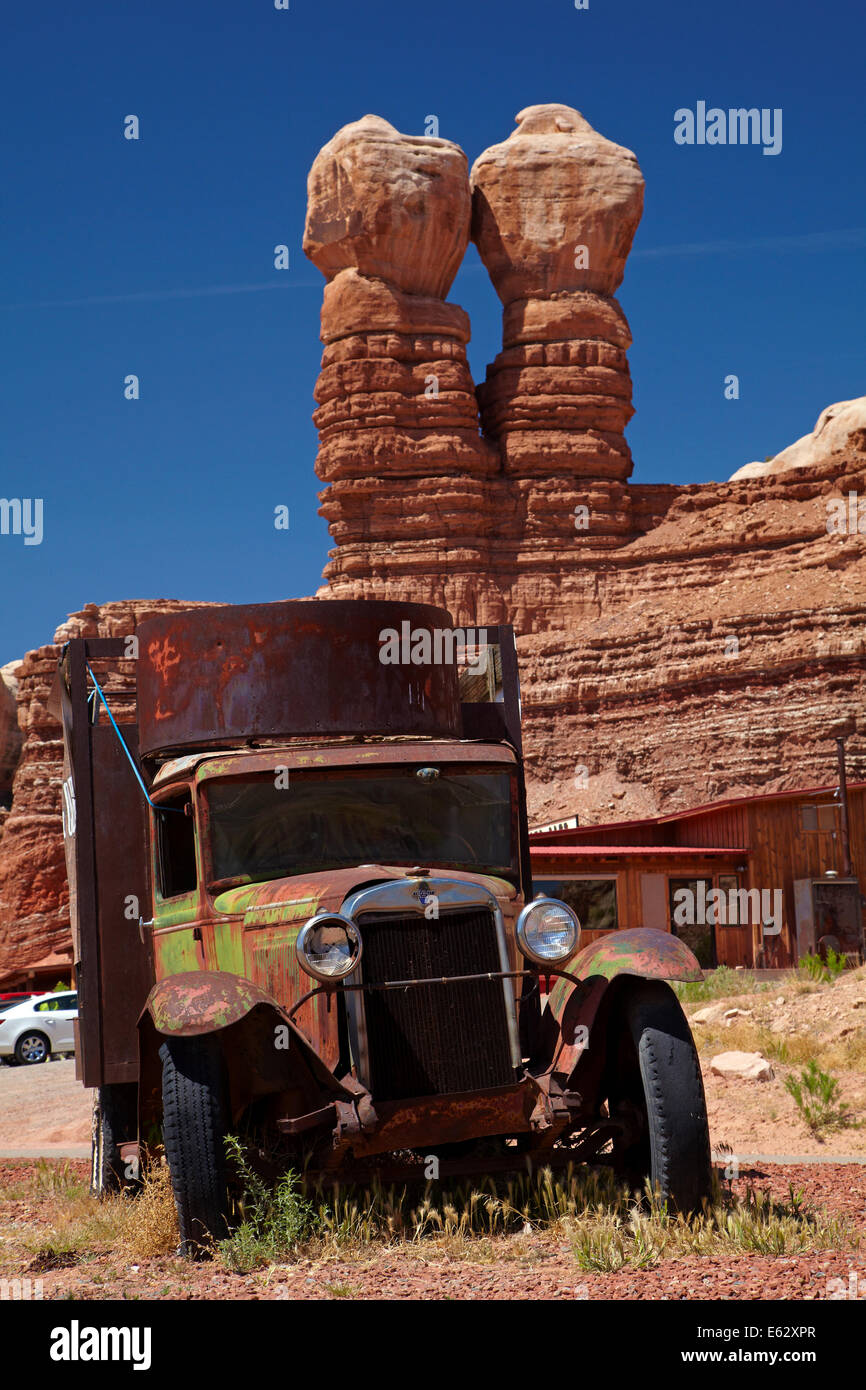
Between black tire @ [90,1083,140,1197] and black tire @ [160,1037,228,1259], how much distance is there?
2.79 meters

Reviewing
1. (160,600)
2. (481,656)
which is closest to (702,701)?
(160,600)

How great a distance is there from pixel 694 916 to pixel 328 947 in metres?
28.7

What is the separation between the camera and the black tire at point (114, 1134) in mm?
10477

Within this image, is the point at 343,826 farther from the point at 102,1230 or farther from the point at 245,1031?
the point at 102,1230

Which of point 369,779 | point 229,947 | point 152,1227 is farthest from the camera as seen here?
point 369,779

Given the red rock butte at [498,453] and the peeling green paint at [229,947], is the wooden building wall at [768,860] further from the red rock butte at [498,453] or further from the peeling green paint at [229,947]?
the peeling green paint at [229,947]

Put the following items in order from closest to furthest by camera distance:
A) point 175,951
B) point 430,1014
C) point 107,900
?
point 430,1014 < point 175,951 < point 107,900

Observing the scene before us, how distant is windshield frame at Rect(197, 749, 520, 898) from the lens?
8930 millimetres

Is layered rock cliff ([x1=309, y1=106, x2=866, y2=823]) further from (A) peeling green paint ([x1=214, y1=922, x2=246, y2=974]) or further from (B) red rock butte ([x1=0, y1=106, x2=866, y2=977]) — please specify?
(A) peeling green paint ([x1=214, y1=922, x2=246, y2=974])

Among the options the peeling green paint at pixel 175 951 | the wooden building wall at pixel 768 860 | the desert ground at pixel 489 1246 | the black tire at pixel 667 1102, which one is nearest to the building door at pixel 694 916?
the wooden building wall at pixel 768 860

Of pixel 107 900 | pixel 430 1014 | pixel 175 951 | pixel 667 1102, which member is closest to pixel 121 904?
pixel 107 900

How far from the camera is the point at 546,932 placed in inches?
326

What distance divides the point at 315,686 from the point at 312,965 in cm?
237

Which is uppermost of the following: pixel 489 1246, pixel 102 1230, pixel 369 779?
pixel 369 779
